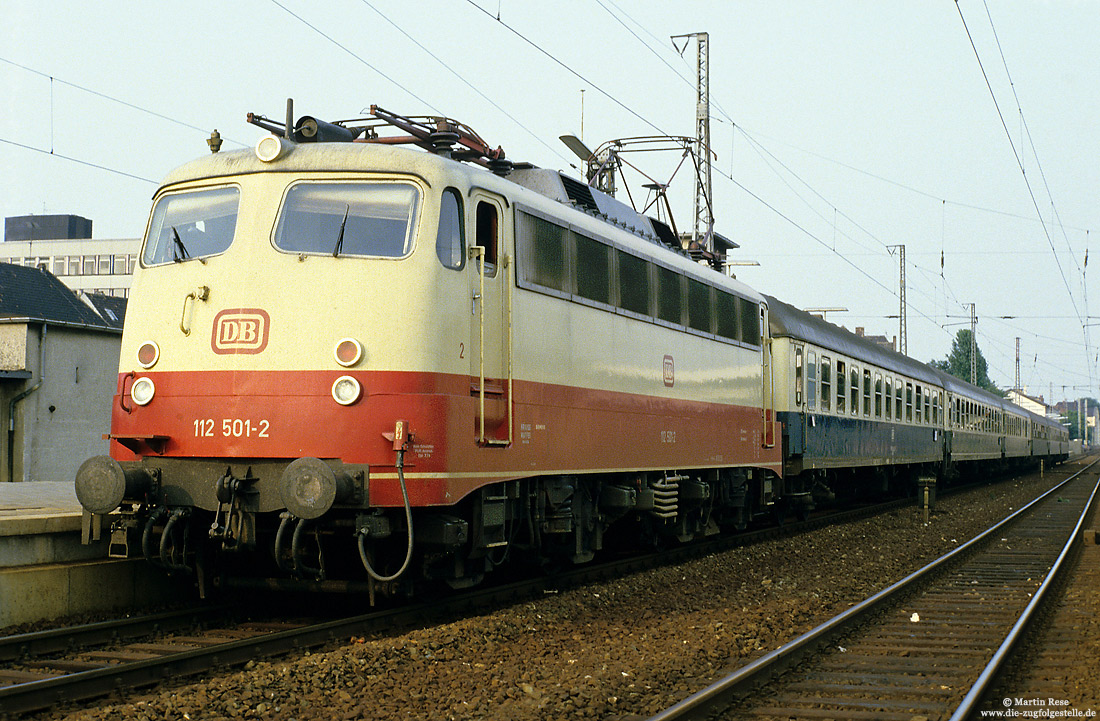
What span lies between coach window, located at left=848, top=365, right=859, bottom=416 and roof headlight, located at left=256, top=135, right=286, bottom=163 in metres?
16.4

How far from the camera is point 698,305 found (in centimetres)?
1379

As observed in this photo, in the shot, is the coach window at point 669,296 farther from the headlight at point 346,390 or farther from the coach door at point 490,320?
the headlight at point 346,390

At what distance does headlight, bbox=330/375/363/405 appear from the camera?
315 inches

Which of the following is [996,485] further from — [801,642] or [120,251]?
[120,251]

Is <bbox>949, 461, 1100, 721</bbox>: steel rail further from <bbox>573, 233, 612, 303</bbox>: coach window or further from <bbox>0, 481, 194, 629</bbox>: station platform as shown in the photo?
<bbox>0, 481, 194, 629</bbox>: station platform

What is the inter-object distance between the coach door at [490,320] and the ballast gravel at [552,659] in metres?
1.61

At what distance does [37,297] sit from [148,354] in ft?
103

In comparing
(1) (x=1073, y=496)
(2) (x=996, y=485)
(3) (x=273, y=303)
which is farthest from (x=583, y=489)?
(2) (x=996, y=485)

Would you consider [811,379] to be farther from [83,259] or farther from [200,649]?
[83,259]

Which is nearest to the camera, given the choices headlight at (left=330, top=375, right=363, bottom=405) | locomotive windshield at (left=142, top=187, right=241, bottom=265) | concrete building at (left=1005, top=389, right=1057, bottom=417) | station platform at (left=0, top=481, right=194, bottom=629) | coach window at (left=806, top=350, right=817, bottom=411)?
headlight at (left=330, top=375, right=363, bottom=405)

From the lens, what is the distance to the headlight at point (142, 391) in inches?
335

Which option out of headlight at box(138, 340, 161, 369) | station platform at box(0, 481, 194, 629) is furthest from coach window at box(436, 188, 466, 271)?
station platform at box(0, 481, 194, 629)

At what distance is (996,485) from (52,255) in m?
63.6

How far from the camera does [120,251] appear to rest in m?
75.7
